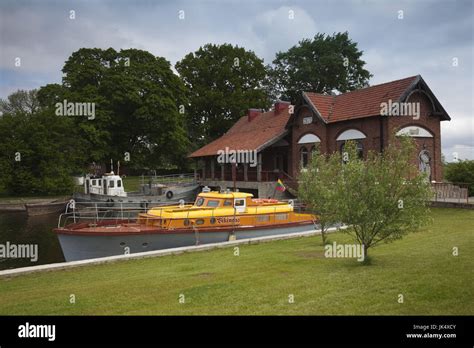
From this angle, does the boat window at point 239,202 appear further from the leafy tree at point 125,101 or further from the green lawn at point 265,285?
the leafy tree at point 125,101

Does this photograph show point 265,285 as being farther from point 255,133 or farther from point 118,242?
point 255,133

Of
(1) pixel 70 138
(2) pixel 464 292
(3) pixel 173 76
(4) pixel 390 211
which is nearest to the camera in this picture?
(2) pixel 464 292

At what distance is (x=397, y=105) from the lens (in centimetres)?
2709

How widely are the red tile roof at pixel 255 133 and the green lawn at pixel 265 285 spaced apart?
22966mm

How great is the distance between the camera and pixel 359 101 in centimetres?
3045

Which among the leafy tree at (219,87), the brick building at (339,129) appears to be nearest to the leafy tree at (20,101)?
the leafy tree at (219,87)

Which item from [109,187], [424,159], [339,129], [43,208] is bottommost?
[43,208]

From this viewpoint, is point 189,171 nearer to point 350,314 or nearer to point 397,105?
point 397,105

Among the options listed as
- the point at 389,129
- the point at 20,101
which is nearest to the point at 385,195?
the point at 389,129

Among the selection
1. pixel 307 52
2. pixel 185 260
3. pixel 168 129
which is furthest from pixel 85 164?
pixel 185 260

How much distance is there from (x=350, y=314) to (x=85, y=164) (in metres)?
46.1

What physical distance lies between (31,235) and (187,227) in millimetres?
13489

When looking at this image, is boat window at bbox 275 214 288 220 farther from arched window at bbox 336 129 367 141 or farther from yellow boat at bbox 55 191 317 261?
arched window at bbox 336 129 367 141

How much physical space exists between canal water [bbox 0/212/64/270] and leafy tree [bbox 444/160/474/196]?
79.3 feet
